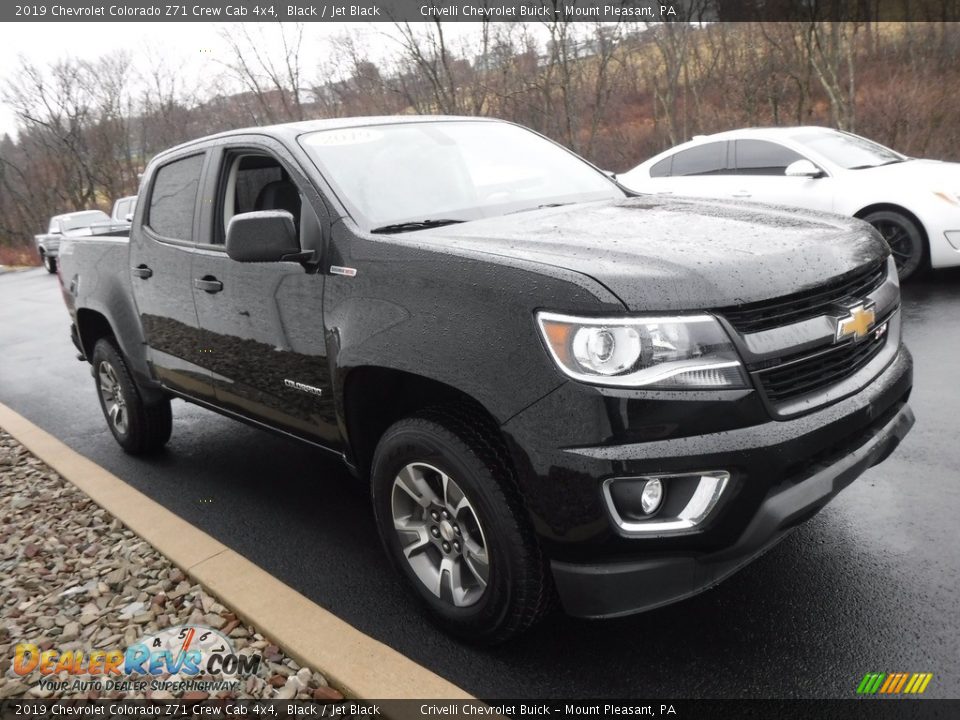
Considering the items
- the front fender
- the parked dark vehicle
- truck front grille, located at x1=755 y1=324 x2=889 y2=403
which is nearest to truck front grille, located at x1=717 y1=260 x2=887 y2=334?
truck front grille, located at x1=755 y1=324 x2=889 y2=403

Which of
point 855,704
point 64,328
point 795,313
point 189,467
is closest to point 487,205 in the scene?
point 795,313

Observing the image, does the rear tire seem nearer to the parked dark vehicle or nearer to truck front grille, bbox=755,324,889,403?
truck front grille, bbox=755,324,889,403

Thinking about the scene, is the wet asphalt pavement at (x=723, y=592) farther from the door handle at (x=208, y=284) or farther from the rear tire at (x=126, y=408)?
the door handle at (x=208, y=284)

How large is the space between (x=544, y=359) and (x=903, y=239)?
6.50 meters

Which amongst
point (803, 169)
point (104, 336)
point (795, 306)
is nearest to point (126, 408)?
point (104, 336)

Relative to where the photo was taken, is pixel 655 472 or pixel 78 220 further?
pixel 78 220

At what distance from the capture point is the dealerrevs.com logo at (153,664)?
2646 mm


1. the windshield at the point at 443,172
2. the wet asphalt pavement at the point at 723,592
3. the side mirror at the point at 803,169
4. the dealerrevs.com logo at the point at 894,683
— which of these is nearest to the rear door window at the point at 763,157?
the side mirror at the point at 803,169

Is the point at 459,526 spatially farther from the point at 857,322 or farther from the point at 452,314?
the point at 857,322

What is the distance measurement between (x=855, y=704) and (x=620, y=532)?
89 centimetres

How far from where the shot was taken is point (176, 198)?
4270mm

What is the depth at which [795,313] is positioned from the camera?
2303 millimetres

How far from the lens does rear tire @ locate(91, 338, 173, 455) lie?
493 cm

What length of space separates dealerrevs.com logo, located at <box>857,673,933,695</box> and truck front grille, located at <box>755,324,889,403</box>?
0.90m
